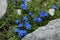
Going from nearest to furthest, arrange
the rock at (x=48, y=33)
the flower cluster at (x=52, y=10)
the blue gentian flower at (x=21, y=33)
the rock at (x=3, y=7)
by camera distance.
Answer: the rock at (x=48, y=33)
the blue gentian flower at (x=21, y=33)
the rock at (x=3, y=7)
the flower cluster at (x=52, y=10)

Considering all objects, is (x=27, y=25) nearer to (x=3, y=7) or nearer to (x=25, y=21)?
(x=25, y=21)

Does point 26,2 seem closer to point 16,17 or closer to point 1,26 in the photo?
point 16,17

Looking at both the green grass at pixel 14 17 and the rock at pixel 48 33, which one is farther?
the green grass at pixel 14 17

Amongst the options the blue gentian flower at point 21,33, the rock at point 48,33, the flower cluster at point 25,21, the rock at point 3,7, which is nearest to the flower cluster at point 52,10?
the flower cluster at point 25,21

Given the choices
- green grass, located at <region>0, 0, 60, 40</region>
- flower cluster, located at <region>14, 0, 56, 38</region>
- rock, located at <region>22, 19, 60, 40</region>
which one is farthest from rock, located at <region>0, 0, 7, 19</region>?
rock, located at <region>22, 19, 60, 40</region>

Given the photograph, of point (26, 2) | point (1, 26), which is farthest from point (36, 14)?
point (1, 26)

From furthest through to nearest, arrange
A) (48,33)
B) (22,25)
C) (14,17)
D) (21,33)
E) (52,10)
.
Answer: (52,10)
(14,17)
(22,25)
(21,33)
(48,33)

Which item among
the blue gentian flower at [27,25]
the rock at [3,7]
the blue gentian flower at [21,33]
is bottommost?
the blue gentian flower at [21,33]

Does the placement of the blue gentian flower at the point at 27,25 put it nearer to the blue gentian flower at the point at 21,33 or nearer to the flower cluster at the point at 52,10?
the blue gentian flower at the point at 21,33

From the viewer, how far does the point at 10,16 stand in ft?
10.3

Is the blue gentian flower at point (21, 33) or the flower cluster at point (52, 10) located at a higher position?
the flower cluster at point (52, 10)

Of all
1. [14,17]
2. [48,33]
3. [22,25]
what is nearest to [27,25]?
[22,25]

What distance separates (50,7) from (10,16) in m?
0.63

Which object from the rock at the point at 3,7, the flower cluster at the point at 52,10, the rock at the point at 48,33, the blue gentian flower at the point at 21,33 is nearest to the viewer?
the rock at the point at 48,33
